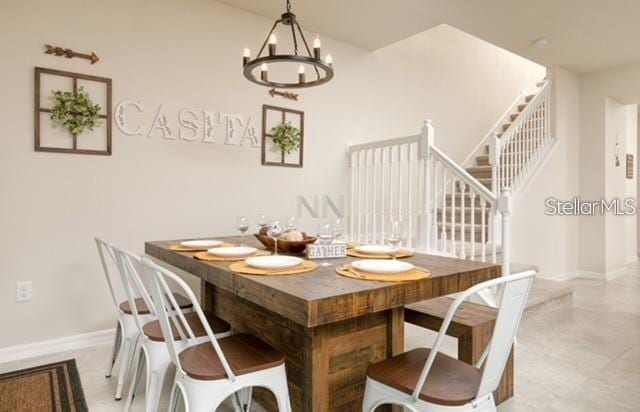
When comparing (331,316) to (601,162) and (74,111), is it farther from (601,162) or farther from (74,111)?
(601,162)

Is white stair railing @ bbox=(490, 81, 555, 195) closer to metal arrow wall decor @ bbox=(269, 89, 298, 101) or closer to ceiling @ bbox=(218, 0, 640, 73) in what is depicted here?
ceiling @ bbox=(218, 0, 640, 73)

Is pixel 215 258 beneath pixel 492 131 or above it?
beneath

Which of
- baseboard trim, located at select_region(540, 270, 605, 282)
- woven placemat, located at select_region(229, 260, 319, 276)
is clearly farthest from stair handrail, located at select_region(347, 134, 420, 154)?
baseboard trim, located at select_region(540, 270, 605, 282)

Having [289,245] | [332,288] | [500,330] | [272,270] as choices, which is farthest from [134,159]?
[500,330]

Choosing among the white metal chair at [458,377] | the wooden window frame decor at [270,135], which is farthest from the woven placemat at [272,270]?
the wooden window frame decor at [270,135]

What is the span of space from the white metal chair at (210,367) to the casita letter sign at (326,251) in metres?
0.56

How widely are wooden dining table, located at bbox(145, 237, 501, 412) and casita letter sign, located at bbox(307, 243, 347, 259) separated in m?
0.04

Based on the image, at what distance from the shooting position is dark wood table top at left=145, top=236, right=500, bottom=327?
4.09 feet

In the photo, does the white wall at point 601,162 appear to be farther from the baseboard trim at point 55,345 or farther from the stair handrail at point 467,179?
the baseboard trim at point 55,345

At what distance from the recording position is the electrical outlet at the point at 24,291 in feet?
8.66

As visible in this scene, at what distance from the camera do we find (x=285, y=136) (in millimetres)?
3746

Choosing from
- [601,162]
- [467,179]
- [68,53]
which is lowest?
[467,179]

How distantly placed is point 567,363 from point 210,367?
2.39 m

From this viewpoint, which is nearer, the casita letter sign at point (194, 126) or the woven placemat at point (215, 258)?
the woven placemat at point (215, 258)
